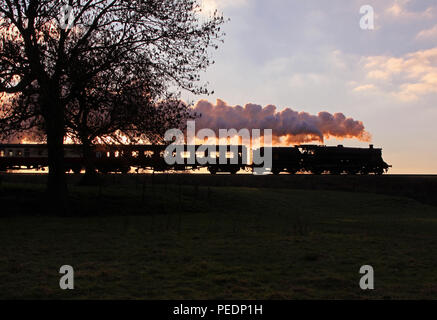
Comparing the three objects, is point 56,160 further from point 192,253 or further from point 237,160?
point 237,160

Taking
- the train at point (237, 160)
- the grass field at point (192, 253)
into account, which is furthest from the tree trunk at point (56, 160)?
the train at point (237, 160)

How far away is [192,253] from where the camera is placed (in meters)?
11.1

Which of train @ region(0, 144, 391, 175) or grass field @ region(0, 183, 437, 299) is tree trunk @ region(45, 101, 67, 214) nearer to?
grass field @ region(0, 183, 437, 299)

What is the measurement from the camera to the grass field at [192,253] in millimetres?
7758

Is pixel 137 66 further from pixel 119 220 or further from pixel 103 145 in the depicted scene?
pixel 103 145

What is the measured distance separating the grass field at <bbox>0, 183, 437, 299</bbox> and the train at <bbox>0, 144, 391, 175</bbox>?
2446 cm

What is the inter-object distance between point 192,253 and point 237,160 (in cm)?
3720

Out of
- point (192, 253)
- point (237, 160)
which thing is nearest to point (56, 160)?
point (192, 253)

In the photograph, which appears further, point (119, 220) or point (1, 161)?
point (1, 161)

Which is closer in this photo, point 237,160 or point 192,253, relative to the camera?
point 192,253
